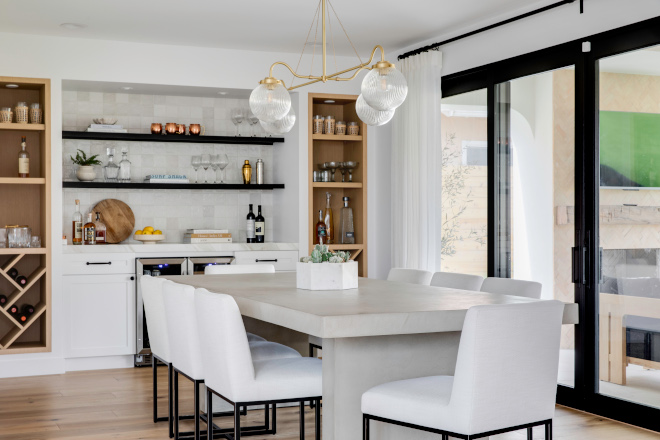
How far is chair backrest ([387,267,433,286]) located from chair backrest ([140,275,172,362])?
4.88ft

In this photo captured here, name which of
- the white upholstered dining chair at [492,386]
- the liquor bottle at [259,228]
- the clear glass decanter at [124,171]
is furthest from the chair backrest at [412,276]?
the clear glass decanter at [124,171]

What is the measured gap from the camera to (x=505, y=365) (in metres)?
2.55

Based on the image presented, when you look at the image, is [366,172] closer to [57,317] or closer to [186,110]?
[186,110]

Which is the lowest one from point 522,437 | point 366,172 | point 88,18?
point 522,437

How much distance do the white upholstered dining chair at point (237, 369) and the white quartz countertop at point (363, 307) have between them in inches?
6.9

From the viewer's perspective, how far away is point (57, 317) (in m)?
5.84

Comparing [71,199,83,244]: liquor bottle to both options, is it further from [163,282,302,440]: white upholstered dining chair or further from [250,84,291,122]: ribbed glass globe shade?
[250,84,291,122]: ribbed glass globe shade

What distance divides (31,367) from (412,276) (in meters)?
3.00

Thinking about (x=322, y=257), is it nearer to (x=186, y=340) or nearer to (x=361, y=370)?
(x=186, y=340)

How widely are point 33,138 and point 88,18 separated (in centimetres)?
138

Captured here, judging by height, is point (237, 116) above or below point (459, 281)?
above

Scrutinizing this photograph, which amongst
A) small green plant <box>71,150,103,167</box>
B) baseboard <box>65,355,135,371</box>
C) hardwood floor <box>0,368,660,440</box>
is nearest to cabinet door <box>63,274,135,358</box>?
baseboard <box>65,355,135,371</box>

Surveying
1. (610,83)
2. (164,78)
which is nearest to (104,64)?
(164,78)

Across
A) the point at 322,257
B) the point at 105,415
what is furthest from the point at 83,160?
the point at 322,257
